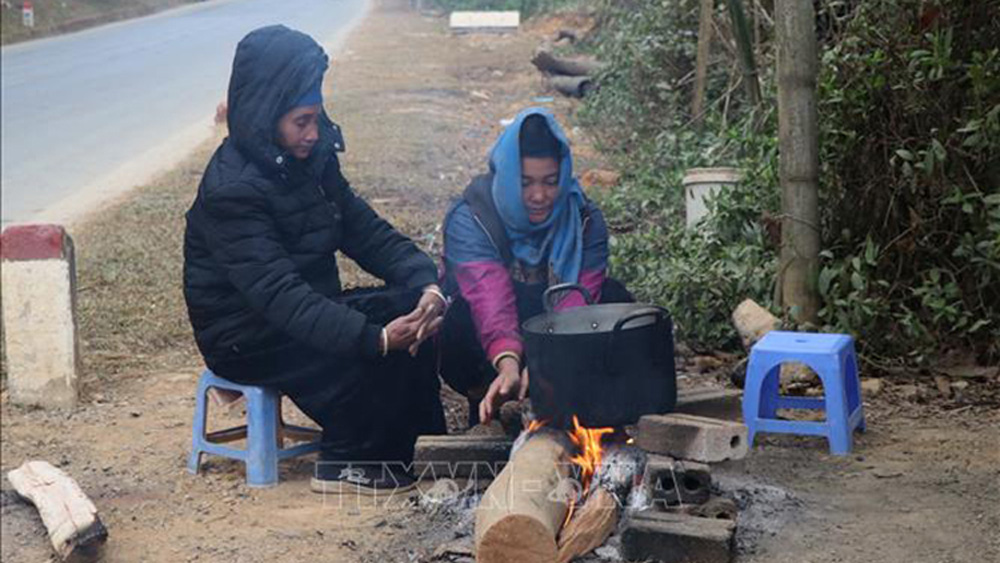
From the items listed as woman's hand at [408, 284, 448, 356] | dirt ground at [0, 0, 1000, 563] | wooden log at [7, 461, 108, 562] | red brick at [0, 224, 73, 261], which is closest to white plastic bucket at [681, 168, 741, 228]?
dirt ground at [0, 0, 1000, 563]

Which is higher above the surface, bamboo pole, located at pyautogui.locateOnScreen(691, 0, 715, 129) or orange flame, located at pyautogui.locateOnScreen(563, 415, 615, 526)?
bamboo pole, located at pyautogui.locateOnScreen(691, 0, 715, 129)

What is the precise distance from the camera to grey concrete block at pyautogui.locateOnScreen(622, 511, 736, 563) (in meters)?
3.37

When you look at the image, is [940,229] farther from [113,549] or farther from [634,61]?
[634,61]

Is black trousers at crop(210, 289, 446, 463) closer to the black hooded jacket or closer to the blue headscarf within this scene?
the black hooded jacket

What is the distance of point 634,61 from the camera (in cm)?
1038

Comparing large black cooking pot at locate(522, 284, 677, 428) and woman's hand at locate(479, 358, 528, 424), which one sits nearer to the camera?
large black cooking pot at locate(522, 284, 677, 428)

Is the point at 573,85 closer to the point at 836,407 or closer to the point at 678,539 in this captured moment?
the point at 836,407

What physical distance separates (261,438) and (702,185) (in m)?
3.18

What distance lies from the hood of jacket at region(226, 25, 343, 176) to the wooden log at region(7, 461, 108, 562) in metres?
1.25

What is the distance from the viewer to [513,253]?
462 cm

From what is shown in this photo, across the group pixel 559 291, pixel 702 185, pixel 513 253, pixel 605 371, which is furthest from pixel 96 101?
pixel 605 371

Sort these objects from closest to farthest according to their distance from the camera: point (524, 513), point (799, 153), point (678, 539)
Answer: point (524, 513)
point (678, 539)
point (799, 153)

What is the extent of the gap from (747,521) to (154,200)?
6.45 meters

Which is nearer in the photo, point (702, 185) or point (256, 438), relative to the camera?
point (256, 438)
